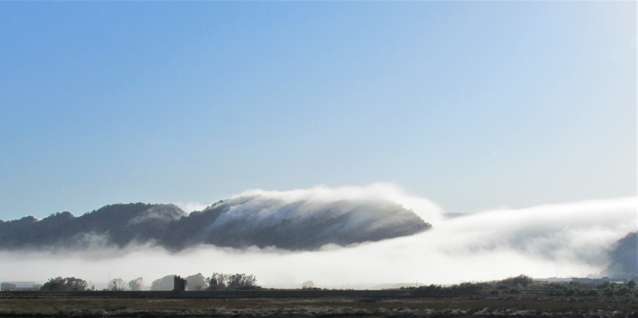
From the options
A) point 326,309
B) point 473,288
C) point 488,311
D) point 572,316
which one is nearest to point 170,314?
point 326,309

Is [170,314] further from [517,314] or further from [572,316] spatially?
[572,316]

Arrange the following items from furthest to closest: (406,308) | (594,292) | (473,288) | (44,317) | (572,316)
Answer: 1. (473,288)
2. (594,292)
3. (406,308)
4. (44,317)
5. (572,316)

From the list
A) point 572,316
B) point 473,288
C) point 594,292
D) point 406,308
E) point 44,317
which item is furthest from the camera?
point 473,288

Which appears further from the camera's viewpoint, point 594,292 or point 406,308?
point 594,292

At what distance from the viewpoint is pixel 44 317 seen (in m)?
107

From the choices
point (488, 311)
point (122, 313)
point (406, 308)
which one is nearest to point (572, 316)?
point (488, 311)

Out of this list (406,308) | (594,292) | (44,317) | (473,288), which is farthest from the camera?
(473,288)

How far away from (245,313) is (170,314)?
442 inches

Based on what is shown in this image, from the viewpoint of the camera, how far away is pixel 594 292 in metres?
171

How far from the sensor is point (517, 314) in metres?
103

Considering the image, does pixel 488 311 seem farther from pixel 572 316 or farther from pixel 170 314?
pixel 170 314

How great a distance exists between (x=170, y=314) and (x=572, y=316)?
57.6m

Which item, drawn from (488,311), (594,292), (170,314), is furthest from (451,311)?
(594,292)

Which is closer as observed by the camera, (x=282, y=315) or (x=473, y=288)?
(x=282, y=315)
